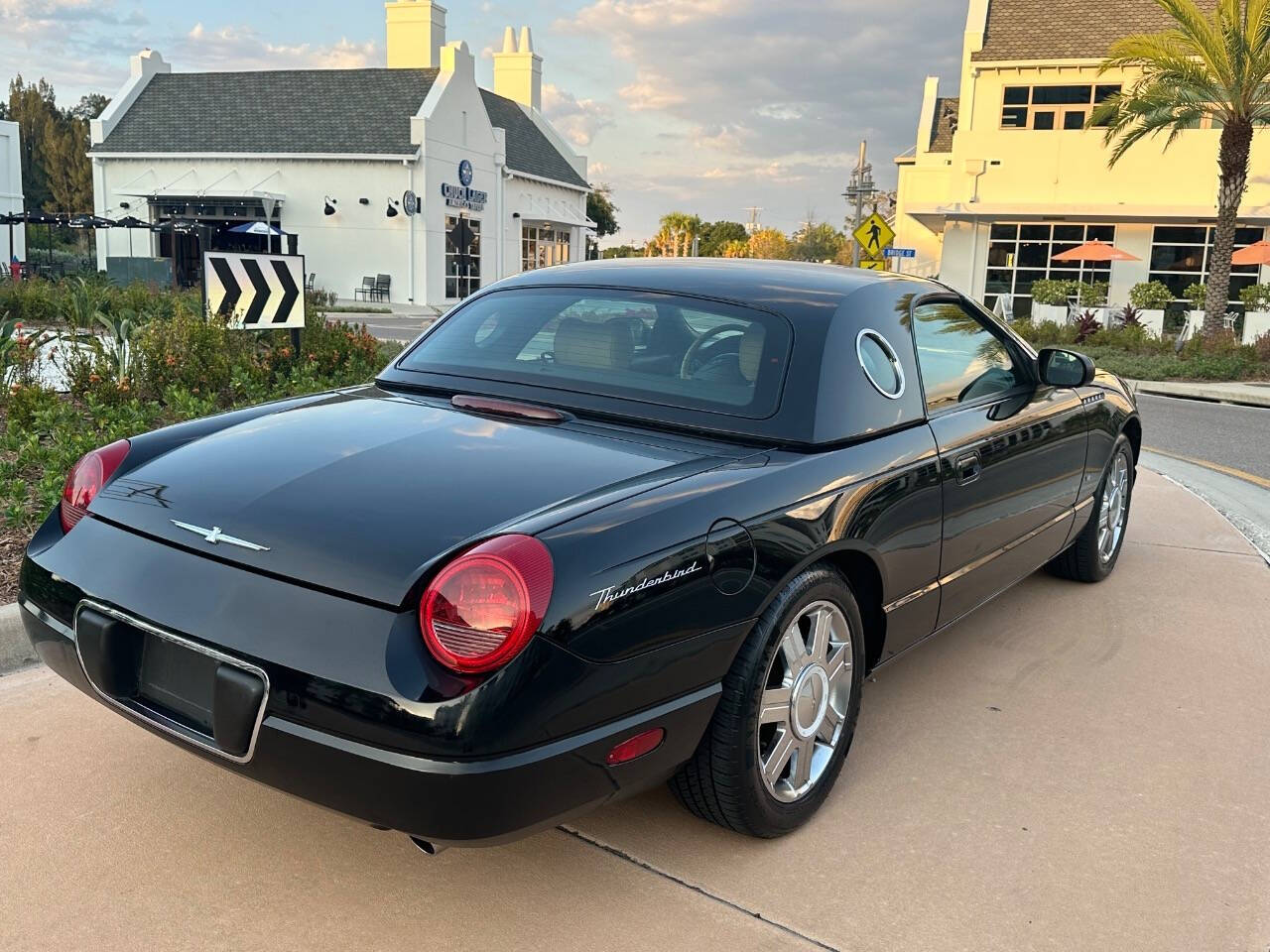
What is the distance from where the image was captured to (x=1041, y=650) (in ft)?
15.2

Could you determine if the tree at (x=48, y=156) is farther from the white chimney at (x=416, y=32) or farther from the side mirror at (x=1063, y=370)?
the side mirror at (x=1063, y=370)

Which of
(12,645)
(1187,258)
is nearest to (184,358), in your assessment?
(12,645)

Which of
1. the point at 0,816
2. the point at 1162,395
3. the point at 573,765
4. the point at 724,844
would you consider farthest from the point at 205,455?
the point at 1162,395

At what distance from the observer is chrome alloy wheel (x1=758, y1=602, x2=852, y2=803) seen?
9.79ft

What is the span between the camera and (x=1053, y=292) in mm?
27875

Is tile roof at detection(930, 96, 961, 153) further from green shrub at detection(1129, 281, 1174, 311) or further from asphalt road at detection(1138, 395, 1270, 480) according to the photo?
asphalt road at detection(1138, 395, 1270, 480)

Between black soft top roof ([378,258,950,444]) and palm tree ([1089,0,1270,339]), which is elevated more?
palm tree ([1089,0,1270,339])

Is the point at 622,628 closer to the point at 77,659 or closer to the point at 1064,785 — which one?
the point at 77,659

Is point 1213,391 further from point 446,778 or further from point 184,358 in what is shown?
point 446,778

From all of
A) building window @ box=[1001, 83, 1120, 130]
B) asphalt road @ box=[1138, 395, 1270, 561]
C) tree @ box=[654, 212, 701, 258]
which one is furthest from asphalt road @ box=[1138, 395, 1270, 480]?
tree @ box=[654, 212, 701, 258]

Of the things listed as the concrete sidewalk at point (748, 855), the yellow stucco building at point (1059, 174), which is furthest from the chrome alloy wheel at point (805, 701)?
the yellow stucco building at point (1059, 174)

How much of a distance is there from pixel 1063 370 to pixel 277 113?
1473 inches

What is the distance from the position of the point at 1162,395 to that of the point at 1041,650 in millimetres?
13568

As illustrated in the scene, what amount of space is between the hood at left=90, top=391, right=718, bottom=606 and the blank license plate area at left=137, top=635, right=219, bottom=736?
241mm
